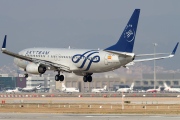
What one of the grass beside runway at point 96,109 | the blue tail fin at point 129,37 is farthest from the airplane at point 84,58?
the grass beside runway at point 96,109

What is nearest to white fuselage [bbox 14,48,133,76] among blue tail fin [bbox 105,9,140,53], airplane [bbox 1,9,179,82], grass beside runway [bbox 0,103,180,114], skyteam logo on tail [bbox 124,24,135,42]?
airplane [bbox 1,9,179,82]

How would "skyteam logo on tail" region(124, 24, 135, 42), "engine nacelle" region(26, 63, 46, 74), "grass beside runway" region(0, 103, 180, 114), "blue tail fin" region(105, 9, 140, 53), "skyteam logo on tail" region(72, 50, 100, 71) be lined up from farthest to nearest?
"engine nacelle" region(26, 63, 46, 74) → "skyteam logo on tail" region(72, 50, 100, 71) → "skyteam logo on tail" region(124, 24, 135, 42) → "blue tail fin" region(105, 9, 140, 53) → "grass beside runway" region(0, 103, 180, 114)

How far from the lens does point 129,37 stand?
108062 mm

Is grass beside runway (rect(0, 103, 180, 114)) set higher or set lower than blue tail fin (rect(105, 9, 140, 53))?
lower

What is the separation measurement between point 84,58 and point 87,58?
672mm

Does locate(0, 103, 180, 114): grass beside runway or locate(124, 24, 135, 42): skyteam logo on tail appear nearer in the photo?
locate(0, 103, 180, 114): grass beside runway

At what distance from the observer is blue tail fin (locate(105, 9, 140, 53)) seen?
107 metres

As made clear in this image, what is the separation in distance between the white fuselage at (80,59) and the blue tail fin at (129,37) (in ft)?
4.63

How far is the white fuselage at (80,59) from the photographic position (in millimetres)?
108250

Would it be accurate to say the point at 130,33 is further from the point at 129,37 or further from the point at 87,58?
the point at 87,58

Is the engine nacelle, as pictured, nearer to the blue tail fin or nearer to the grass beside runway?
the grass beside runway

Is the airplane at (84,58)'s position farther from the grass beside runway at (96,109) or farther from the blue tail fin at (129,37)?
the grass beside runway at (96,109)

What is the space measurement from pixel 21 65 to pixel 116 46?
19.8 metres

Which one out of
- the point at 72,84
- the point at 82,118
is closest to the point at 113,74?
the point at 72,84
